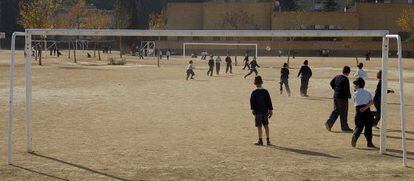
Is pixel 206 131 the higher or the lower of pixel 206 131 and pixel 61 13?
the lower

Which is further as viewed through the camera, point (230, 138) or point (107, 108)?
point (107, 108)

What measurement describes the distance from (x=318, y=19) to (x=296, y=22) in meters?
4.07

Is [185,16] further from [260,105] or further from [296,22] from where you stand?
[260,105]

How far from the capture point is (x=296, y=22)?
9362 centimetres

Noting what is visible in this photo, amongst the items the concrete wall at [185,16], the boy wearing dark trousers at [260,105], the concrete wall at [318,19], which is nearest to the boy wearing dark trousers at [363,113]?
the boy wearing dark trousers at [260,105]

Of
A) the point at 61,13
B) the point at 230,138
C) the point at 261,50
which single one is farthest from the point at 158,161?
the point at 61,13

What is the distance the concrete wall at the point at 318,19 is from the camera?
93750mm

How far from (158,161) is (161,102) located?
11.3 m

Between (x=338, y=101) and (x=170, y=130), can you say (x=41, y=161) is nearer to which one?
(x=170, y=130)

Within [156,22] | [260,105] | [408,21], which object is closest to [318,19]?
[408,21]

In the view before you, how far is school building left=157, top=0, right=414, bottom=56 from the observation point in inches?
3605

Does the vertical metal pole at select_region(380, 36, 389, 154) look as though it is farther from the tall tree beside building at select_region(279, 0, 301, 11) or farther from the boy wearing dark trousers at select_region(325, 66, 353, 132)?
the tall tree beside building at select_region(279, 0, 301, 11)

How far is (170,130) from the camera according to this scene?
1506 cm

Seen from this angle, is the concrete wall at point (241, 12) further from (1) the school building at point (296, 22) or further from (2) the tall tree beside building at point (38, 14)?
(2) the tall tree beside building at point (38, 14)
